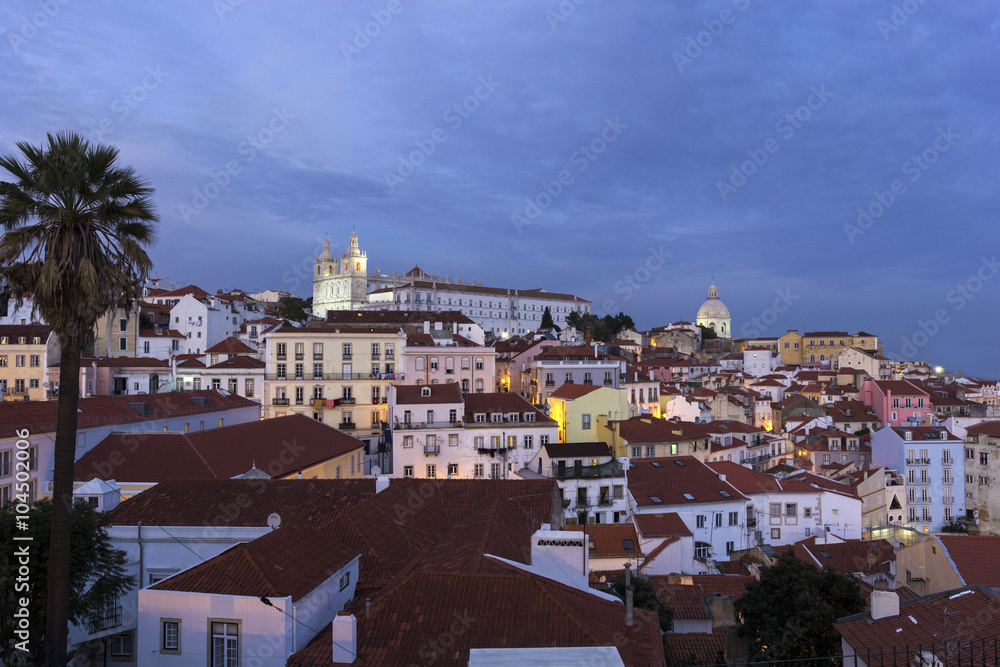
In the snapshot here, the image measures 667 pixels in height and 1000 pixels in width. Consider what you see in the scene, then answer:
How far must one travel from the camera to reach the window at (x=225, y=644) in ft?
30.5

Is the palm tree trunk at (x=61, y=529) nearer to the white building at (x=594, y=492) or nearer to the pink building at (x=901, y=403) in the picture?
the white building at (x=594, y=492)

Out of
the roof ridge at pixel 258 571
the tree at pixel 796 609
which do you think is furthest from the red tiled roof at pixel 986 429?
the roof ridge at pixel 258 571

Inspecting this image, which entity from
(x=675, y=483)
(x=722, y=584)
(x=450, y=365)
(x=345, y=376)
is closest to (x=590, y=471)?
(x=675, y=483)

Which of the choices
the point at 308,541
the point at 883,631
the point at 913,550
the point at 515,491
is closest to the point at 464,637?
the point at 308,541

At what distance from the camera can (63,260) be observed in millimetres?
8961

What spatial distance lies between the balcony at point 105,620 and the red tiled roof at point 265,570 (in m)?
2.88

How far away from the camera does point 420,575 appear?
32.1ft

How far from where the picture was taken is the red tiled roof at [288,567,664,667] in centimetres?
865

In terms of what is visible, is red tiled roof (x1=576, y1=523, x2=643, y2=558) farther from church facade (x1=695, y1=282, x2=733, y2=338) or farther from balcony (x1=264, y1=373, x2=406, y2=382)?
church facade (x1=695, y1=282, x2=733, y2=338)

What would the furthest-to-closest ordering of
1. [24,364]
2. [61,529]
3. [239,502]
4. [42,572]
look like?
[24,364] → [239,502] → [42,572] → [61,529]

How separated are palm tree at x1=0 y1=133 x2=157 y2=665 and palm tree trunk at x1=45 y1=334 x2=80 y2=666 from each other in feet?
0.04

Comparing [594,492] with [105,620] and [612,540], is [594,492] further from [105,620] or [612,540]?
[105,620]

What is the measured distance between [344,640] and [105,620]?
661 centimetres

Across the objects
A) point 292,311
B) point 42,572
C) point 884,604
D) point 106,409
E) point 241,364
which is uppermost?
point 292,311
